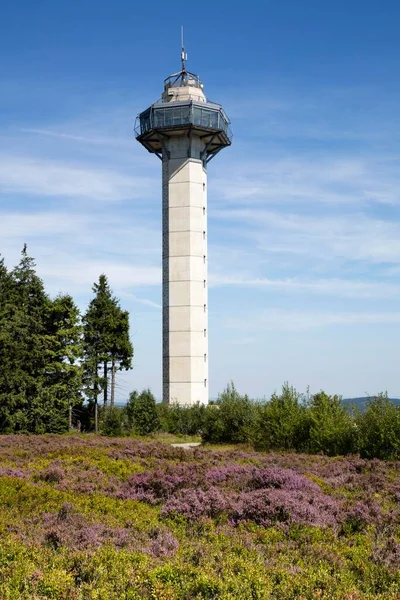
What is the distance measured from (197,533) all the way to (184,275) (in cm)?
4360

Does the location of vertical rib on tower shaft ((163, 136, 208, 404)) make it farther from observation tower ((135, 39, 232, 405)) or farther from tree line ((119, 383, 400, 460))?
tree line ((119, 383, 400, 460))

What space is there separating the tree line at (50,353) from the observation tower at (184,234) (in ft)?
14.3

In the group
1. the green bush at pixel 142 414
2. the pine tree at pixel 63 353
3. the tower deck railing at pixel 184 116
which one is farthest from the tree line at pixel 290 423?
the tower deck railing at pixel 184 116

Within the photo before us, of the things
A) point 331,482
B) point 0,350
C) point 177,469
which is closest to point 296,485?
point 331,482

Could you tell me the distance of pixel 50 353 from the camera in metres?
46.7

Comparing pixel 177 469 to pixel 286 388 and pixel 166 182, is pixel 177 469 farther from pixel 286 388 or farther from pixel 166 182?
pixel 166 182

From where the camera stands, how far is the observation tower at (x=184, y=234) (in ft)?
176

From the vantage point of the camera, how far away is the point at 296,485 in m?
14.8

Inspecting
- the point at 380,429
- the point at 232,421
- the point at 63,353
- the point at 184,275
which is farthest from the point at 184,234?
the point at 380,429

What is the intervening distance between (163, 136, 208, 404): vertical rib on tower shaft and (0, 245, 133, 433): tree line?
4.11m

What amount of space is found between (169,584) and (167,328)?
4724 cm

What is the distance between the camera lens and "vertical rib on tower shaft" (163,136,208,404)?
53.6 meters

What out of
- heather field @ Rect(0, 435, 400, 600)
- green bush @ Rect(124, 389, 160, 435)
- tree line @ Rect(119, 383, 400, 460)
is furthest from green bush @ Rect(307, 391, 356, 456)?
green bush @ Rect(124, 389, 160, 435)

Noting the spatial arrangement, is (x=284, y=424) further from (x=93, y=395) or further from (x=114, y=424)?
(x=93, y=395)
